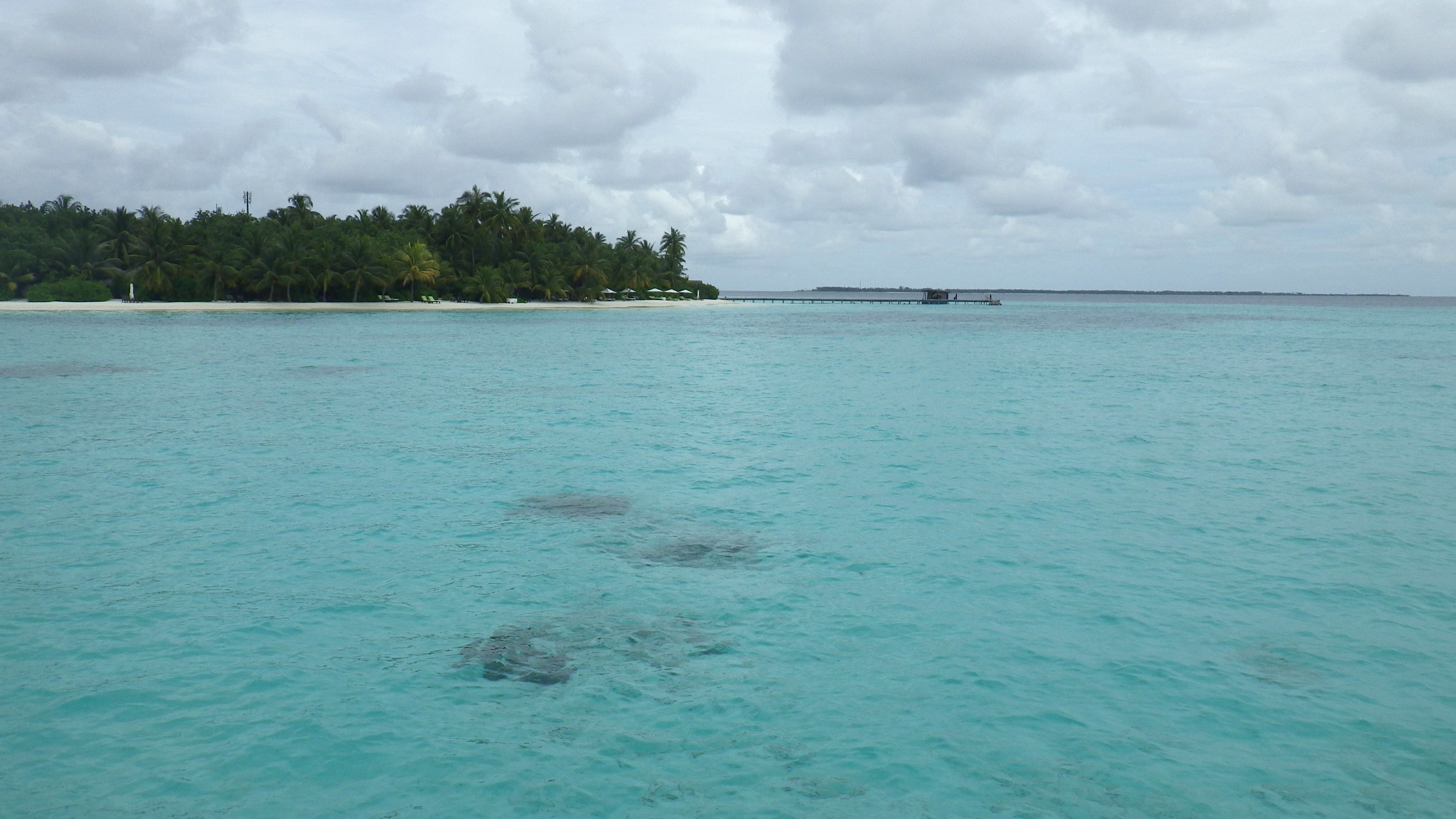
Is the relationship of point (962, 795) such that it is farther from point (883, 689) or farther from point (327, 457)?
point (327, 457)

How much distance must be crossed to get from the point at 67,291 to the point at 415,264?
29134 mm

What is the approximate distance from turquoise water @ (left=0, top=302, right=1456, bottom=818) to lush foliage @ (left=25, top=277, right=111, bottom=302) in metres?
67.2

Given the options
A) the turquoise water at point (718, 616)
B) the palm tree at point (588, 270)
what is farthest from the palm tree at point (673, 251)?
the turquoise water at point (718, 616)

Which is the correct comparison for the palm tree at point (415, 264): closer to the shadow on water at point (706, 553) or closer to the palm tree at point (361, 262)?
the palm tree at point (361, 262)

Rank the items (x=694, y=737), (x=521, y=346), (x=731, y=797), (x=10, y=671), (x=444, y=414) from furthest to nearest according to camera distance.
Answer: (x=521, y=346) < (x=444, y=414) < (x=10, y=671) < (x=694, y=737) < (x=731, y=797)

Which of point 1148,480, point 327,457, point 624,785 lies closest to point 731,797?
point 624,785

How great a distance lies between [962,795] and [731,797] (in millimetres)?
1678

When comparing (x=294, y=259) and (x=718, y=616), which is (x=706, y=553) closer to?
(x=718, y=616)

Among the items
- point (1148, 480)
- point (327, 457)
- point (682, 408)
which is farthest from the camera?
point (682, 408)

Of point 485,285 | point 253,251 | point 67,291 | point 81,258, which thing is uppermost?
point 253,251

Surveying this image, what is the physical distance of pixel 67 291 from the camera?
259 feet

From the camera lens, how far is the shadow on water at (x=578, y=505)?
1470cm

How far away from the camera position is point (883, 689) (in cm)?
826

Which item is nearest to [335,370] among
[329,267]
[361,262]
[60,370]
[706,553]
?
[60,370]
